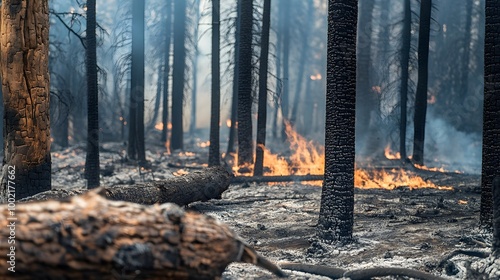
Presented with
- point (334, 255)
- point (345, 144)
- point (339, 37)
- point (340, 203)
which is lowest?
point (334, 255)

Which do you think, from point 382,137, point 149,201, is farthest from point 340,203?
point 382,137

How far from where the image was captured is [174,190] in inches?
444

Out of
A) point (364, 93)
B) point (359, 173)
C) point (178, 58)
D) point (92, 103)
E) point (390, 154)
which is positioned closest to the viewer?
point (92, 103)

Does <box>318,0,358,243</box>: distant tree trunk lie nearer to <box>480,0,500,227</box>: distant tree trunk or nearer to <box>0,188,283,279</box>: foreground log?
<box>480,0,500,227</box>: distant tree trunk

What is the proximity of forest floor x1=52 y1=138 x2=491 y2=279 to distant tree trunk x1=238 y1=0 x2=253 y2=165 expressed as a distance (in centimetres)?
314

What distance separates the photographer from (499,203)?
6586 mm

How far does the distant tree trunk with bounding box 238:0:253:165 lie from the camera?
18672 mm

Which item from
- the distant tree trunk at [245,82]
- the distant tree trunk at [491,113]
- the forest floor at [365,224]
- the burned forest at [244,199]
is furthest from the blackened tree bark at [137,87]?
the distant tree trunk at [491,113]

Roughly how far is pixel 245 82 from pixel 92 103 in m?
5.99

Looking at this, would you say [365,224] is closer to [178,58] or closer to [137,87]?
[137,87]

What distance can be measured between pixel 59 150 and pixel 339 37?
2318 centimetres

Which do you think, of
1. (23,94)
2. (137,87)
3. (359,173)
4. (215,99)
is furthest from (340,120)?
(137,87)

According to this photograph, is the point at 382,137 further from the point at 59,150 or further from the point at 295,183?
the point at 59,150

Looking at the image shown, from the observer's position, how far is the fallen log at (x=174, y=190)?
9.26m
